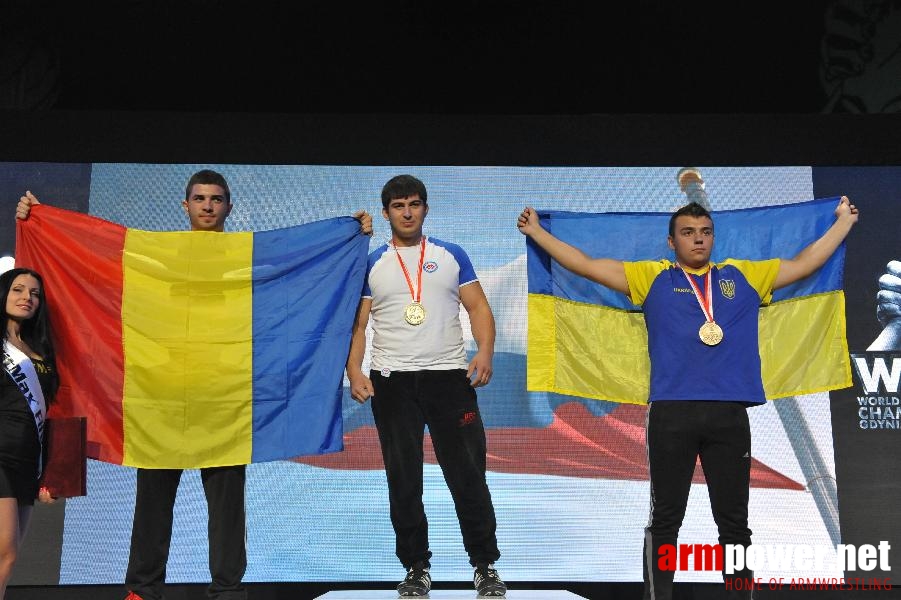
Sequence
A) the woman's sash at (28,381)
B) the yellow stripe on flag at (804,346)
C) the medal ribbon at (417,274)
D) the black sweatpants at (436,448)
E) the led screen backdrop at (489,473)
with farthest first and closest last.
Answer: the led screen backdrop at (489,473) → the yellow stripe on flag at (804,346) → the medal ribbon at (417,274) → the black sweatpants at (436,448) → the woman's sash at (28,381)

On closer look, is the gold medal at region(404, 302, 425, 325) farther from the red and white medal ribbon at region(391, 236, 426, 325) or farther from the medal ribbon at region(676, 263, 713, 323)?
the medal ribbon at region(676, 263, 713, 323)

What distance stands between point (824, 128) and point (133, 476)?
12.4ft

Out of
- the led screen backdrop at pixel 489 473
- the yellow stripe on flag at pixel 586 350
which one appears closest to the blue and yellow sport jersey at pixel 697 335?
the yellow stripe on flag at pixel 586 350

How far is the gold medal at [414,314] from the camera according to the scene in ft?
11.1

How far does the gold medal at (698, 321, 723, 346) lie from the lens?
3186 millimetres

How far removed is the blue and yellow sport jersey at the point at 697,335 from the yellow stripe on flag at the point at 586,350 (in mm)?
350

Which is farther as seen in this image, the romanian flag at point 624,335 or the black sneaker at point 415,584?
the romanian flag at point 624,335

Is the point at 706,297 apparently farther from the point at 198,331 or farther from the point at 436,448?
the point at 198,331

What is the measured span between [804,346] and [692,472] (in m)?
0.92

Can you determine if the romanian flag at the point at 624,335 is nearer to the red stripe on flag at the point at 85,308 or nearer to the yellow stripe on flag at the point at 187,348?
the yellow stripe on flag at the point at 187,348

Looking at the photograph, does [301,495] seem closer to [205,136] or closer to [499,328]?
[499,328]

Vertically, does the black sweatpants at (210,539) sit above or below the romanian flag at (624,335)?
below

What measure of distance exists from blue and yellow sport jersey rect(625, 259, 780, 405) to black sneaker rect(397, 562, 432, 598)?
101cm

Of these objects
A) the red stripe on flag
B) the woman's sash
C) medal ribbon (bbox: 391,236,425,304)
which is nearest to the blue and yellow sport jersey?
medal ribbon (bbox: 391,236,425,304)
